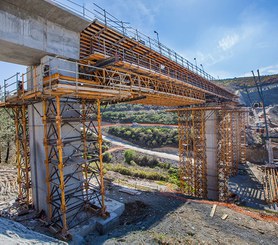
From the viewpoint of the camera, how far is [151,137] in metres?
38.0

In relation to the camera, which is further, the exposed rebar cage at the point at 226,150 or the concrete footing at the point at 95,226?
the exposed rebar cage at the point at 226,150

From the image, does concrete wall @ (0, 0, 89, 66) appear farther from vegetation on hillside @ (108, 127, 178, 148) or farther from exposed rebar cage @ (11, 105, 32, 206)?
vegetation on hillside @ (108, 127, 178, 148)

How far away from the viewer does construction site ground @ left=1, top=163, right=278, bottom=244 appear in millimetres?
7453

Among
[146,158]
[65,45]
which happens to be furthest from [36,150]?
[146,158]

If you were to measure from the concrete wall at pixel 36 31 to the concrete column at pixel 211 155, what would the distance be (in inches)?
600

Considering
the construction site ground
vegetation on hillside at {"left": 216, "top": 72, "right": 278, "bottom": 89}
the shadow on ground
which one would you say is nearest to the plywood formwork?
the construction site ground

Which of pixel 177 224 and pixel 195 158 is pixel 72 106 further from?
pixel 195 158

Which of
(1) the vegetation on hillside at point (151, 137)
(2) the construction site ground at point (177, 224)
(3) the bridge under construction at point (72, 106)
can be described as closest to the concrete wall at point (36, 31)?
(3) the bridge under construction at point (72, 106)

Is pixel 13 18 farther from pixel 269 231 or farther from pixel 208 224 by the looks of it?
pixel 269 231

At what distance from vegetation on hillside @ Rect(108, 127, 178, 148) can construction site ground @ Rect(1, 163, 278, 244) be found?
2412 centimetres

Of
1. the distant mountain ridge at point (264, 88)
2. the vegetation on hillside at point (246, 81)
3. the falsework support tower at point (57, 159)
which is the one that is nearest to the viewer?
the falsework support tower at point (57, 159)

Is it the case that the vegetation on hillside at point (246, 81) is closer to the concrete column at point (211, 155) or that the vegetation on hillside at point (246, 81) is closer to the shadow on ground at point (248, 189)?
the shadow on ground at point (248, 189)

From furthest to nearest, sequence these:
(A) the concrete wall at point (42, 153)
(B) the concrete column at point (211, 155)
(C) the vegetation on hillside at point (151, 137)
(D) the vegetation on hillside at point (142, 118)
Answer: (D) the vegetation on hillside at point (142, 118) < (C) the vegetation on hillside at point (151, 137) < (B) the concrete column at point (211, 155) < (A) the concrete wall at point (42, 153)

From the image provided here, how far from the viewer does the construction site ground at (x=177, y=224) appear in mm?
7453
